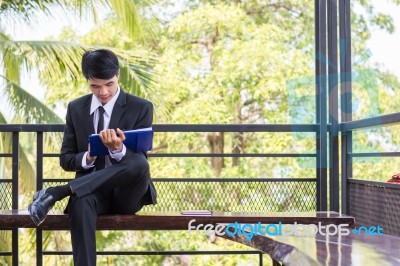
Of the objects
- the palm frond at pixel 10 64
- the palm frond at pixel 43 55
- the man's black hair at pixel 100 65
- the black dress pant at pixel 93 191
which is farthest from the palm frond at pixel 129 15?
the black dress pant at pixel 93 191

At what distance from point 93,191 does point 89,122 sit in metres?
0.43

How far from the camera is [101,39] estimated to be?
13.4 m

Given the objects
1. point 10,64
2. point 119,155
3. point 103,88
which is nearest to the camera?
point 119,155

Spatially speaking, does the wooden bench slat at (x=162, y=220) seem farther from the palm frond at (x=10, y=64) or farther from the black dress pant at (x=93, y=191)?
the palm frond at (x=10, y=64)

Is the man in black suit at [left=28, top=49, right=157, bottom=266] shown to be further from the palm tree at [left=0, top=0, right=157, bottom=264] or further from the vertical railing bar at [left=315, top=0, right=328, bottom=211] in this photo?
the palm tree at [left=0, top=0, right=157, bottom=264]

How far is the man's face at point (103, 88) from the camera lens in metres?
3.37

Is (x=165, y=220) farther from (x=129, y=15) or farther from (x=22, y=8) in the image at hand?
(x=22, y=8)

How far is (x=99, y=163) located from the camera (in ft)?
11.3

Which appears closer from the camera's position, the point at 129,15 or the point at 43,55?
the point at 129,15

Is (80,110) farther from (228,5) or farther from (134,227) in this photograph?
(228,5)

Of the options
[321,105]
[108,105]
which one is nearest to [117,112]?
[108,105]

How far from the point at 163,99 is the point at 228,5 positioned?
359 centimetres

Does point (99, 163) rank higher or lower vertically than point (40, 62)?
lower

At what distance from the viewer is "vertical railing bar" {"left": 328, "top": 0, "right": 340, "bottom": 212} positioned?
4.20 meters
